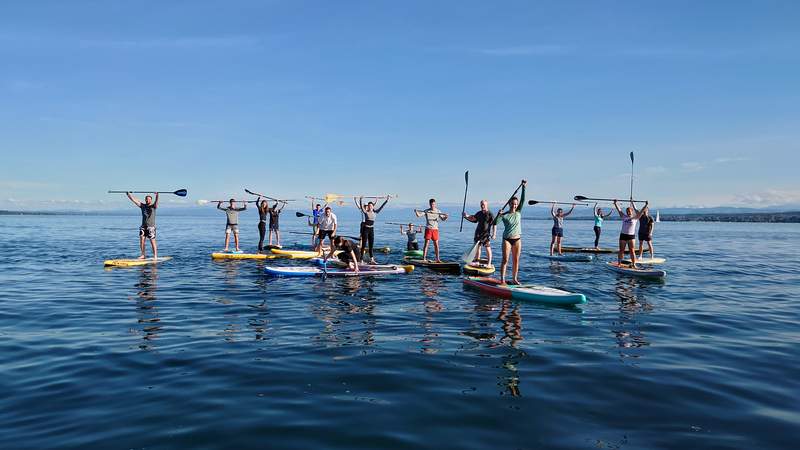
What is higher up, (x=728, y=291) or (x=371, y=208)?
(x=371, y=208)

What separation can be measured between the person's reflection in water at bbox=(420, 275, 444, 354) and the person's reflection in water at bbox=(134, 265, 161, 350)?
15.0 feet

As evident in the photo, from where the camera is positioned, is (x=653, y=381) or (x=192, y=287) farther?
(x=192, y=287)

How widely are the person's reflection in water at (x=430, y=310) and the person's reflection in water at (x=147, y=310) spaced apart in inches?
180

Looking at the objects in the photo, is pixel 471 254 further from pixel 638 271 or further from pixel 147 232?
pixel 147 232

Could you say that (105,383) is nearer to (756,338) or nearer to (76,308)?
(76,308)

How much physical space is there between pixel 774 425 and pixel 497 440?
3.07 meters

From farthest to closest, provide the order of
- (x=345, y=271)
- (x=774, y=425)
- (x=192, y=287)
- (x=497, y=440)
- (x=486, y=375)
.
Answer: (x=345, y=271)
(x=192, y=287)
(x=486, y=375)
(x=774, y=425)
(x=497, y=440)

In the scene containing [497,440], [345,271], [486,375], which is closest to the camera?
[497,440]

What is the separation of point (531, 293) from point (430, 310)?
2.88 metres

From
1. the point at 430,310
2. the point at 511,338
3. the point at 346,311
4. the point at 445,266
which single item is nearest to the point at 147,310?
the point at 346,311

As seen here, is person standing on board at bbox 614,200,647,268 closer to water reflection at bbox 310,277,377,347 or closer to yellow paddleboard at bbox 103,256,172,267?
water reflection at bbox 310,277,377,347

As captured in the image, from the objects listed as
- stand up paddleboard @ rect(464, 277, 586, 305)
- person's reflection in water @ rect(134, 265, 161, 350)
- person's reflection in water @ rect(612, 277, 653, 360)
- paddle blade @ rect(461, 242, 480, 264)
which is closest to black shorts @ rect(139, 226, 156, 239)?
person's reflection in water @ rect(134, 265, 161, 350)

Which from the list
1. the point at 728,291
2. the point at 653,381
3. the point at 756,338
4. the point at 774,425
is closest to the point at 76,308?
the point at 653,381

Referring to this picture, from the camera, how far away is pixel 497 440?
486 centimetres
